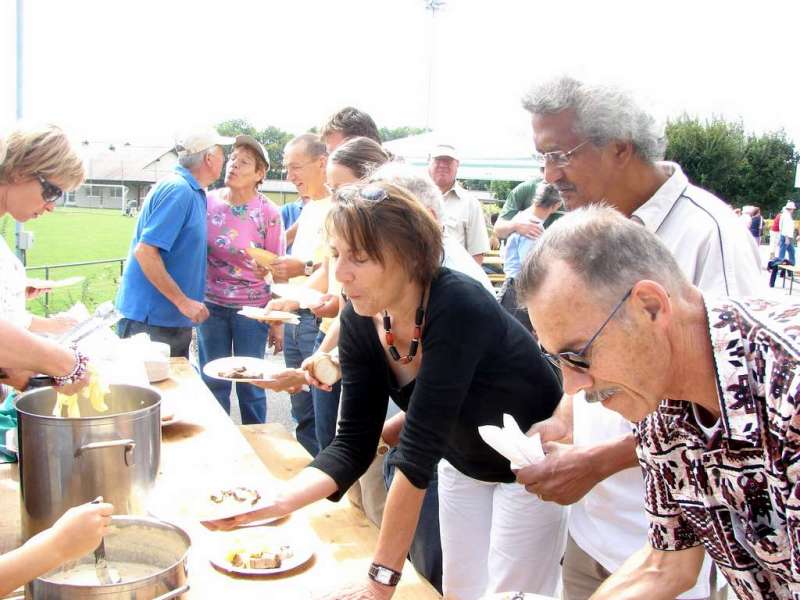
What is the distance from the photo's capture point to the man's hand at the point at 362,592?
1385 mm

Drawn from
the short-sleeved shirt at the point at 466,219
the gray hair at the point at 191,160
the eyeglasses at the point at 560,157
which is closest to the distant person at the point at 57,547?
the eyeglasses at the point at 560,157

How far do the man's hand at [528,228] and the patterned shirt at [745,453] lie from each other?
418 centimetres

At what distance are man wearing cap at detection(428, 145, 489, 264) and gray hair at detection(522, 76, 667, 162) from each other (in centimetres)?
347

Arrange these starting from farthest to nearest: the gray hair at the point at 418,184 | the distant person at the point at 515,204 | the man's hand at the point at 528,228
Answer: the distant person at the point at 515,204 → the man's hand at the point at 528,228 → the gray hair at the point at 418,184

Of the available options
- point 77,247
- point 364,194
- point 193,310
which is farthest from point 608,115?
point 77,247

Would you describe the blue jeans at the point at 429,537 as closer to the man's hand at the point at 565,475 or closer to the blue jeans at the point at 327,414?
the blue jeans at the point at 327,414

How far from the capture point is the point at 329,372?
230 cm

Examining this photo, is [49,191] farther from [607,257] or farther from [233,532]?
[607,257]

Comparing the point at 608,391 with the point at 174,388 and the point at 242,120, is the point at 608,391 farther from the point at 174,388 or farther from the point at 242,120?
the point at 242,120

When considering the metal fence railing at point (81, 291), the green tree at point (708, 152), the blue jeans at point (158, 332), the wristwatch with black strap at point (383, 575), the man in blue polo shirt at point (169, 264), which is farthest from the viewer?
the green tree at point (708, 152)

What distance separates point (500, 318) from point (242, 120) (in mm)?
47694

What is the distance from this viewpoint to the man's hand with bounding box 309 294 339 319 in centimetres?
307

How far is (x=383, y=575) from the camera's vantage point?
1444mm

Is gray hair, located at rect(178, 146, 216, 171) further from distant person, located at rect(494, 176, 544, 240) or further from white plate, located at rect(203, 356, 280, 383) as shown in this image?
distant person, located at rect(494, 176, 544, 240)
